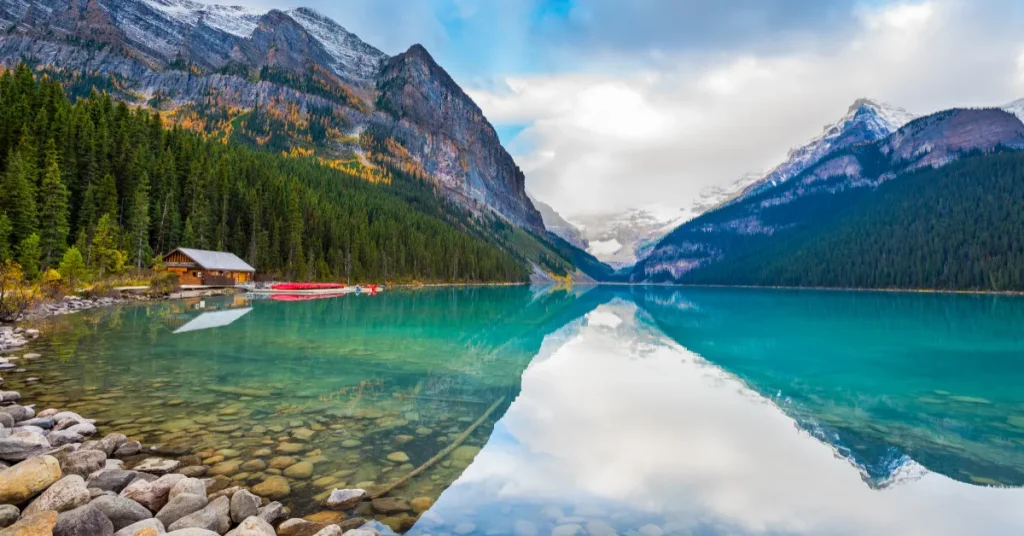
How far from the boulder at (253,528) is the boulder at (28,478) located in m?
2.79

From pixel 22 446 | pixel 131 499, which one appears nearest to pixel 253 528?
pixel 131 499

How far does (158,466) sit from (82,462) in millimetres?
995

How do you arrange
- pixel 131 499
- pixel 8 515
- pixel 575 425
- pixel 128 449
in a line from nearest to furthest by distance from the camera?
1. pixel 8 515
2. pixel 131 499
3. pixel 128 449
4. pixel 575 425

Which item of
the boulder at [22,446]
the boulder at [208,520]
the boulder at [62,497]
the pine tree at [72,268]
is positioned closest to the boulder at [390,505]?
the boulder at [208,520]

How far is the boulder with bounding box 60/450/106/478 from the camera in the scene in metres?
7.55

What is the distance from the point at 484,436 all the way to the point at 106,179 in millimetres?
63184

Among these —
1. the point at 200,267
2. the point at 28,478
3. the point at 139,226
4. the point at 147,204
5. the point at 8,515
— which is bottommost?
the point at 8,515

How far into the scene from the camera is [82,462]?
7.70 metres

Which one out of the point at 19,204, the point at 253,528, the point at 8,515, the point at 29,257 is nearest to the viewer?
the point at 8,515

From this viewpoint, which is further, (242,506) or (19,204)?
(19,204)

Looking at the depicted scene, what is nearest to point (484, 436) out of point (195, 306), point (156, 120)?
point (195, 306)

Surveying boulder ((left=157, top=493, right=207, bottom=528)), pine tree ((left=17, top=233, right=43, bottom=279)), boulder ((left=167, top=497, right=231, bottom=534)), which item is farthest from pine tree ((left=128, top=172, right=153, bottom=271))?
boulder ((left=167, top=497, right=231, bottom=534))

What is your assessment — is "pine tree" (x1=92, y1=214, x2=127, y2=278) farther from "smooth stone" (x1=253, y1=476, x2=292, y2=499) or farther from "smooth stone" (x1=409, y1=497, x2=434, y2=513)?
"smooth stone" (x1=409, y1=497, x2=434, y2=513)

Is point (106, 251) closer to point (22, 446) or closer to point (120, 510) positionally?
point (22, 446)
